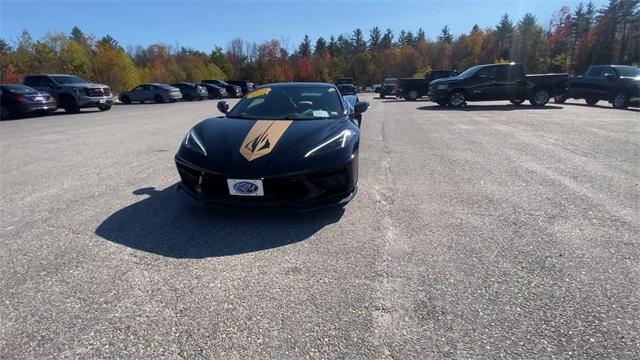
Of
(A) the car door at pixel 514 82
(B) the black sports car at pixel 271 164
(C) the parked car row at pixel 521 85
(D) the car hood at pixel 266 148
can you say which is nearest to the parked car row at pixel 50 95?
(C) the parked car row at pixel 521 85

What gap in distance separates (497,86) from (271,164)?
14.5 metres

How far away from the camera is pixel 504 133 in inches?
325

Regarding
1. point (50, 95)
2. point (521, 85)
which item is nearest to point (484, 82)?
point (521, 85)

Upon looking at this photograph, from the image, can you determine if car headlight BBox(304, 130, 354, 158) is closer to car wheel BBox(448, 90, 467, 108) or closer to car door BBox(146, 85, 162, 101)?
car wheel BBox(448, 90, 467, 108)

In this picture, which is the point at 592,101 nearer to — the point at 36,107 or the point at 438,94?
the point at 438,94

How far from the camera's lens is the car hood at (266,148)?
A: 298 centimetres

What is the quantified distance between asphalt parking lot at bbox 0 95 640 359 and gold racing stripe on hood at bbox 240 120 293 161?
0.64 metres

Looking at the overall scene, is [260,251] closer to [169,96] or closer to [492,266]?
[492,266]

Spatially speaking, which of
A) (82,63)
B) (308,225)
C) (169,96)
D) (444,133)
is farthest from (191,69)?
(308,225)

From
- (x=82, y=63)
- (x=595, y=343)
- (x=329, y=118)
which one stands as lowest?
(x=595, y=343)

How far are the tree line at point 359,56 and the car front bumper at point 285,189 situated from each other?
39941 millimetres

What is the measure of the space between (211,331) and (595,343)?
6.45ft

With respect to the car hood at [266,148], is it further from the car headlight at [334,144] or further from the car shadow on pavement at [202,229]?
the car shadow on pavement at [202,229]

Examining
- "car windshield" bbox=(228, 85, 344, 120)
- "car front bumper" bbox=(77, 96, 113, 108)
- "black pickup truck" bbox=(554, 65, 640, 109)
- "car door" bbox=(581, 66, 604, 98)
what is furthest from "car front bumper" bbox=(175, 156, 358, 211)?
"car door" bbox=(581, 66, 604, 98)
